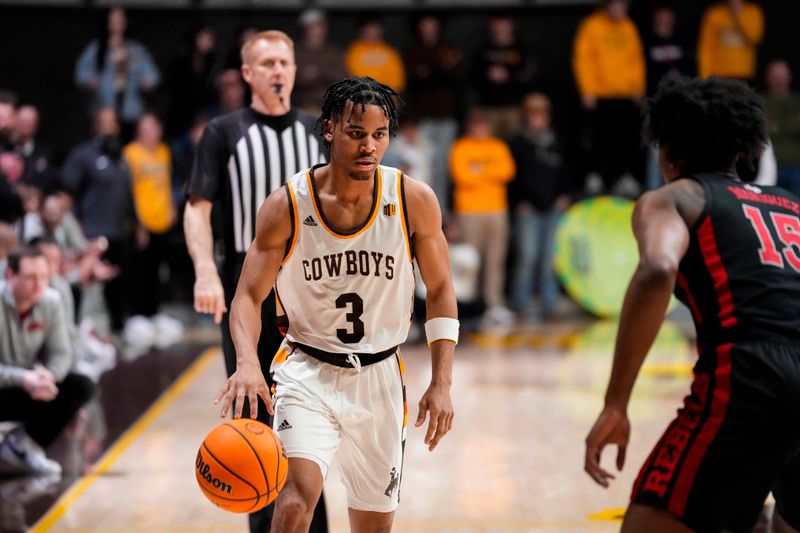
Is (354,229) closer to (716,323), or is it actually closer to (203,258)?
(203,258)

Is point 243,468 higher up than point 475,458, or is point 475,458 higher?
point 243,468

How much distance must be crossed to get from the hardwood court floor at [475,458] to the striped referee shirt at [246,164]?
1649 millimetres

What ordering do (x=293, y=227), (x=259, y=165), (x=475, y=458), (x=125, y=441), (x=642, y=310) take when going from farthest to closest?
1. (x=125, y=441)
2. (x=475, y=458)
3. (x=259, y=165)
4. (x=293, y=227)
5. (x=642, y=310)

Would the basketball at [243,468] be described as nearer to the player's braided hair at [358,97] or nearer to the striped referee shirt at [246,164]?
the player's braided hair at [358,97]

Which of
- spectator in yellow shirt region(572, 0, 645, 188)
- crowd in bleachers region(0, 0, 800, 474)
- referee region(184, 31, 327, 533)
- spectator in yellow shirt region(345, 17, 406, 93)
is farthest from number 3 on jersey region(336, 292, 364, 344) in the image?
spectator in yellow shirt region(572, 0, 645, 188)

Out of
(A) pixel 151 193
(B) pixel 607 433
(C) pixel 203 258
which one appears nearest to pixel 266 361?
(C) pixel 203 258

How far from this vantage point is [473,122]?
12.9m

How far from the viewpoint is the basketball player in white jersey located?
157 inches

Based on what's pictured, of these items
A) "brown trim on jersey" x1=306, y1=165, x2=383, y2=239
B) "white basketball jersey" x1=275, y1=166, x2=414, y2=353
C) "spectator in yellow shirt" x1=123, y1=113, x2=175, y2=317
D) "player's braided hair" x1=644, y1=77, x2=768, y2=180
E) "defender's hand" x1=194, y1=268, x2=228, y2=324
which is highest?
"player's braided hair" x1=644, y1=77, x2=768, y2=180

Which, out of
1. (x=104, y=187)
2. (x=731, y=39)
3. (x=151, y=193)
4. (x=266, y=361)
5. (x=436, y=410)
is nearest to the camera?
(x=436, y=410)

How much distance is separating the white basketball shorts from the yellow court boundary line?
2250 mm

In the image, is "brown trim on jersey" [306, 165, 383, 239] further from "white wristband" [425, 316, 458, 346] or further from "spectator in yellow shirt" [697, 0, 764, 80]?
"spectator in yellow shirt" [697, 0, 764, 80]

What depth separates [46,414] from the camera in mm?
6996

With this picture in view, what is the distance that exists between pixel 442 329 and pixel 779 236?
4.17 ft
